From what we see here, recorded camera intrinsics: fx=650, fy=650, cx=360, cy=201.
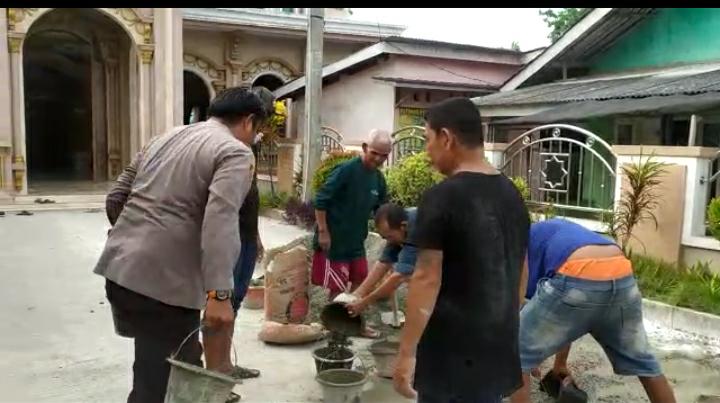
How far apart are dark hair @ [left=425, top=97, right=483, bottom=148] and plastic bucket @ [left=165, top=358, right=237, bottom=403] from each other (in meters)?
1.20

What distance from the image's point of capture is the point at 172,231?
2.55 metres

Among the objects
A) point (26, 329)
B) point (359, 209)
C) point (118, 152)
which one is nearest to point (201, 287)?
point (359, 209)

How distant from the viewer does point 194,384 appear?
2.35 metres

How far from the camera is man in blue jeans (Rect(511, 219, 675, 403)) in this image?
2.76 m

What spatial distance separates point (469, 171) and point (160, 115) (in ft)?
41.1

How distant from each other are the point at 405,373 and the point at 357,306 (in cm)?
146

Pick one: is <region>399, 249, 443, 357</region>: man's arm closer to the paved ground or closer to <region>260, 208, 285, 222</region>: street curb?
the paved ground

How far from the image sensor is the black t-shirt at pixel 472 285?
2.11 metres

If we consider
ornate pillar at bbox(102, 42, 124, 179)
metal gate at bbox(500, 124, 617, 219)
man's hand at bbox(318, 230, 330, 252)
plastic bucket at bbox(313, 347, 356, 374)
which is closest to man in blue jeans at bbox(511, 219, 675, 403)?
plastic bucket at bbox(313, 347, 356, 374)

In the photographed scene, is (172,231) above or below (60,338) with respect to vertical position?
above

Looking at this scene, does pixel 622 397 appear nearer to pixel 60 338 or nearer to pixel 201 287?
pixel 201 287

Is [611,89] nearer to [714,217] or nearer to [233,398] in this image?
[714,217]

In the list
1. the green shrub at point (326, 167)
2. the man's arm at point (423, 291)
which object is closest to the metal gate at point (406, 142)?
the green shrub at point (326, 167)

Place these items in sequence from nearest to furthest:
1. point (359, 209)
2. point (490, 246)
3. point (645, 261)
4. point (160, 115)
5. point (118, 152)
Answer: point (490, 246) → point (359, 209) → point (645, 261) → point (160, 115) → point (118, 152)
